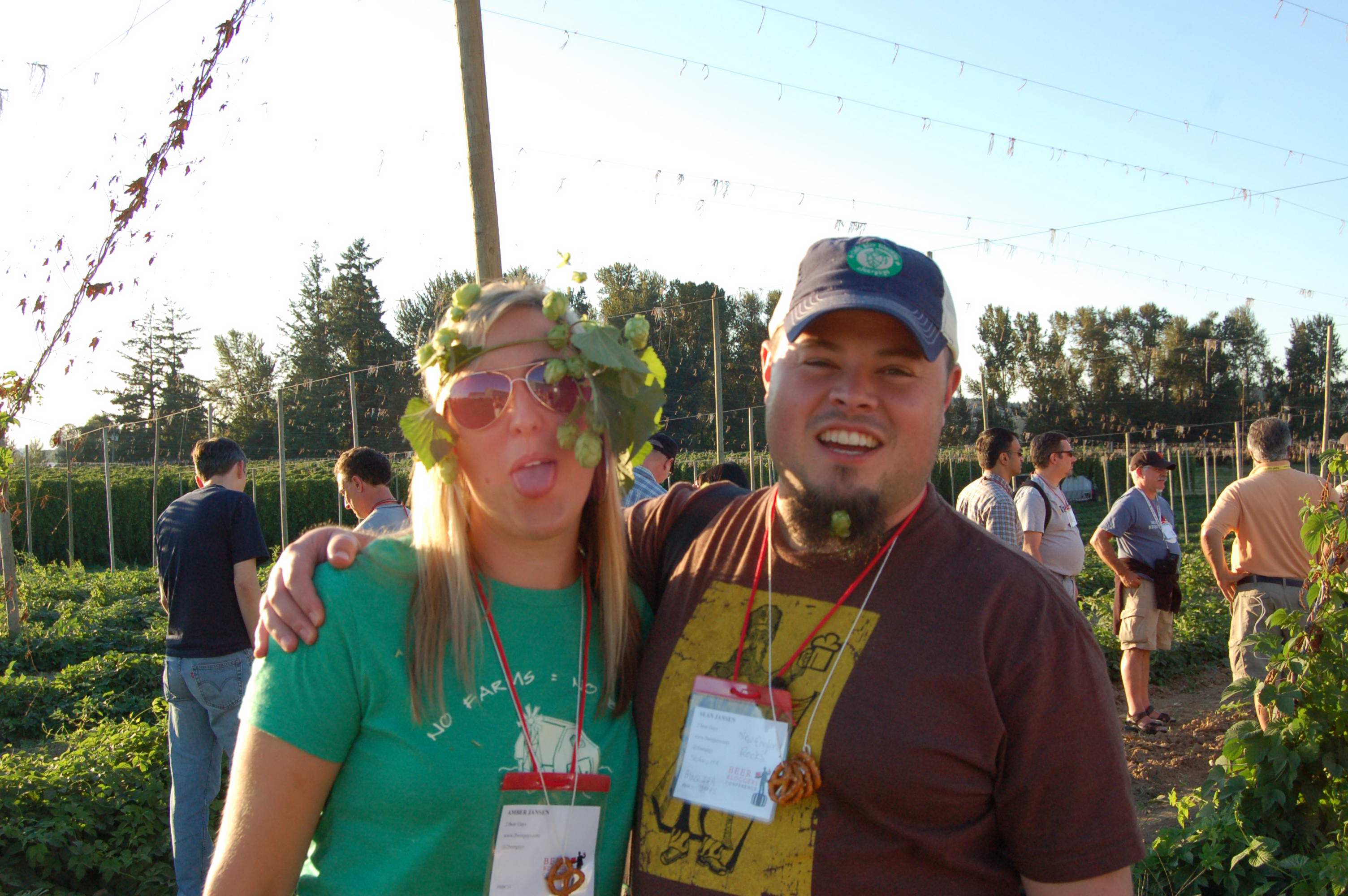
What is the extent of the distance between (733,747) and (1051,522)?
214 inches

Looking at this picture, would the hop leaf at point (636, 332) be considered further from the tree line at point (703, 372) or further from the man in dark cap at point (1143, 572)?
the tree line at point (703, 372)

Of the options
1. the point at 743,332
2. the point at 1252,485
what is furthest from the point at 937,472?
the point at 1252,485

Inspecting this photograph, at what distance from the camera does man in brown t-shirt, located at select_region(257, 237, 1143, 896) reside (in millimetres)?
1611

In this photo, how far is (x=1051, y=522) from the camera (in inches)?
259

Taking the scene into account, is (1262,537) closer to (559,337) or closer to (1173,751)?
(1173,751)

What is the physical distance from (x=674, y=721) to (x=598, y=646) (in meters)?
0.22

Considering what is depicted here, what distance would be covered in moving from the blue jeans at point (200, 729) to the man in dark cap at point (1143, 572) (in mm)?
5864

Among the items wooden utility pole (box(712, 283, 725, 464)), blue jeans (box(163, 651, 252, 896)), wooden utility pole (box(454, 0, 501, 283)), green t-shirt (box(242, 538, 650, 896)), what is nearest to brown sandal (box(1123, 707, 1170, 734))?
wooden utility pole (box(454, 0, 501, 283))

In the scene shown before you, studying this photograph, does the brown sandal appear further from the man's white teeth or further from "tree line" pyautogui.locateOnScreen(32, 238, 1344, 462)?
"tree line" pyautogui.locateOnScreen(32, 238, 1344, 462)

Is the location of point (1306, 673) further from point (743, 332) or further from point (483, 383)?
point (743, 332)

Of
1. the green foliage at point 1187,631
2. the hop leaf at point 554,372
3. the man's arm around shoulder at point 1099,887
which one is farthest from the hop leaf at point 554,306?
the green foliage at point 1187,631

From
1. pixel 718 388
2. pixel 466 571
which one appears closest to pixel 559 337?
pixel 466 571

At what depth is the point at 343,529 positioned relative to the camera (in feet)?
6.63

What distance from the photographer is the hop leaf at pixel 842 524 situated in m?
1.82
